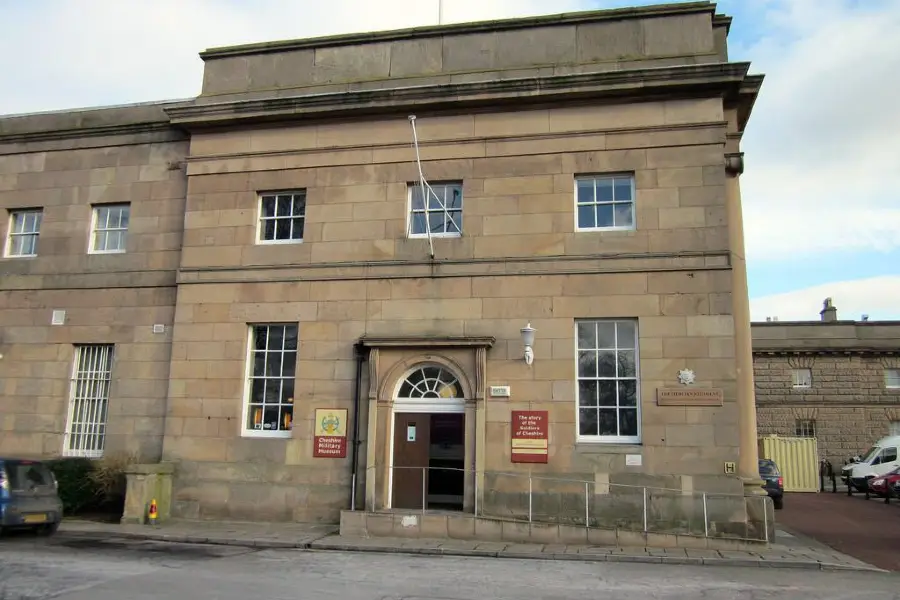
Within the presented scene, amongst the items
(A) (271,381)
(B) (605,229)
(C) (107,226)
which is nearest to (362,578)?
(A) (271,381)

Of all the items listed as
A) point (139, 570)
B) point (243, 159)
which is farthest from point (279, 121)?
point (139, 570)

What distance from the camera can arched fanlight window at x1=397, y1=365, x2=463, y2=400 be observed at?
1512cm

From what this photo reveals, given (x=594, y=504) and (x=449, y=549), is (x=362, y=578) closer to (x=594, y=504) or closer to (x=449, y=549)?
(x=449, y=549)

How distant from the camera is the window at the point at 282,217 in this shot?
54.7 feet

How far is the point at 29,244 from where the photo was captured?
61.2 ft

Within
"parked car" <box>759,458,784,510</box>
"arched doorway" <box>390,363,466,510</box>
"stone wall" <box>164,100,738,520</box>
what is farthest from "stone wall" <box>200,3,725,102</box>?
"parked car" <box>759,458,784,510</box>

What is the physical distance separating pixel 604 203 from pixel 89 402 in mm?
12638

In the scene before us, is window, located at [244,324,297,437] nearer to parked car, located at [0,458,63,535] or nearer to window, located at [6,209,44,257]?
parked car, located at [0,458,63,535]

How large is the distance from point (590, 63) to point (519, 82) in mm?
1576

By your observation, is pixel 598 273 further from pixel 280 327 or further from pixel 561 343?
pixel 280 327

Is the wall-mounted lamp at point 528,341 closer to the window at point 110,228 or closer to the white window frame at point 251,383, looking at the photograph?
the white window frame at point 251,383

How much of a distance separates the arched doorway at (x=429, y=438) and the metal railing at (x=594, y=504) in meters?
0.07

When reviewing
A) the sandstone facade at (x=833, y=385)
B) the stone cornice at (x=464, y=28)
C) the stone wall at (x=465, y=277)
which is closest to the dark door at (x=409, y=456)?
the stone wall at (x=465, y=277)

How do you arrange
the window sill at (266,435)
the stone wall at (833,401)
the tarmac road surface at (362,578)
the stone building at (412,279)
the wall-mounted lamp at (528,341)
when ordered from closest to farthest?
the tarmac road surface at (362,578) < the stone building at (412,279) < the wall-mounted lamp at (528,341) < the window sill at (266,435) < the stone wall at (833,401)
